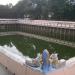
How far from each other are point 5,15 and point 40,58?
35.6m

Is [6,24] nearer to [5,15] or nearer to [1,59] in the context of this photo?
[5,15]

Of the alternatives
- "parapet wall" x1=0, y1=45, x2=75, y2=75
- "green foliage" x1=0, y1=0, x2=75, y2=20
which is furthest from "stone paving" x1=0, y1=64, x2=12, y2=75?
"green foliage" x1=0, y1=0, x2=75, y2=20

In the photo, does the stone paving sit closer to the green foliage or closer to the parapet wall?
the parapet wall

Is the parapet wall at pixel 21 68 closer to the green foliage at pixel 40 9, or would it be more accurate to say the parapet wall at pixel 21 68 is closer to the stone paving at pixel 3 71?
the stone paving at pixel 3 71

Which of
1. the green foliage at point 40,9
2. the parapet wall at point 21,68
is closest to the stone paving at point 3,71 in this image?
the parapet wall at point 21,68

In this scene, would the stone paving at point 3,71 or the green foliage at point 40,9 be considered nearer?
the stone paving at point 3,71

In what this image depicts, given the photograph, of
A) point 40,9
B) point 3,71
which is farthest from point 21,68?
point 40,9

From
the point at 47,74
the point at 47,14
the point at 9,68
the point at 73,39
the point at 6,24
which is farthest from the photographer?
the point at 47,14

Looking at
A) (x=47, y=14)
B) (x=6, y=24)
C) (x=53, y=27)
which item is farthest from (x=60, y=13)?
(x=53, y=27)

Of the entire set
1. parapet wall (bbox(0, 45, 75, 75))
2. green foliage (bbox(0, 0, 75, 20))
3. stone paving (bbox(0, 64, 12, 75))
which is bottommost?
stone paving (bbox(0, 64, 12, 75))

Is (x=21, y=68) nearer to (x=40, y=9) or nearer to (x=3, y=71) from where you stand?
(x=3, y=71)

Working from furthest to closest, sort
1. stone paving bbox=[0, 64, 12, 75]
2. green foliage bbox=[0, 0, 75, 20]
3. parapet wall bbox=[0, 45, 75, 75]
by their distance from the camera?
green foliage bbox=[0, 0, 75, 20] → stone paving bbox=[0, 64, 12, 75] → parapet wall bbox=[0, 45, 75, 75]

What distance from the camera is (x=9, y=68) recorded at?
6332 mm

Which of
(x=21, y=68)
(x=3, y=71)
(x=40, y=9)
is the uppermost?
(x=40, y=9)
